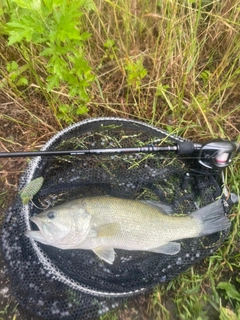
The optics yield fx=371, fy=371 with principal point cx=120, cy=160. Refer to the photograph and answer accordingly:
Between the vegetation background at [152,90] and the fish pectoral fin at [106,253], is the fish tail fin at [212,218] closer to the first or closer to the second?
the vegetation background at [152,90]

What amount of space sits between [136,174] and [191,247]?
0.57 meters

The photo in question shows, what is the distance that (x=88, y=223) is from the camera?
6.73ft

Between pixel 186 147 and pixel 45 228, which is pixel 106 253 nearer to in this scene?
pixel 45 228

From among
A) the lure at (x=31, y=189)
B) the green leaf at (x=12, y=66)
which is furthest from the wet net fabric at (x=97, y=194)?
the green leaf at (x=12, y=66)

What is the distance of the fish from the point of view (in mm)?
2004

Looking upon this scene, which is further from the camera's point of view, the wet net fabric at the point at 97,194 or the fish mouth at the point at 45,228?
the wet net fabric at the point at 97,194

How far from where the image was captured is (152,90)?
2.69 m

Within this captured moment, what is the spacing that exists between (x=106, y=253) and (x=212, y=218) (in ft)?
2.19

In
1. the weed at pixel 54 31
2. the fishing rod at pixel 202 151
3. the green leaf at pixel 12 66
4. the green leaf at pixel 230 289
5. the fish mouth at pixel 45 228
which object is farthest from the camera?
the green leaf at pixel 12 66

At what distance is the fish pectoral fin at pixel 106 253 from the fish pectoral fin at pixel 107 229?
80 millimetres

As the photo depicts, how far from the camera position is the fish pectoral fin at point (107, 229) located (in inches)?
81.4

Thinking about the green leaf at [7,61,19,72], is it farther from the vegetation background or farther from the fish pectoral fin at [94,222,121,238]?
the fish pectoral fin at [94,222,121,238]

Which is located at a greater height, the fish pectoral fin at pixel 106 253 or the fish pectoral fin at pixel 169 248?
the fish pectoral fin at pixel 106 253

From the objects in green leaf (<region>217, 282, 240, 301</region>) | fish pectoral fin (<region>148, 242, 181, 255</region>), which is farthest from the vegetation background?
fish pectoral fin (<region>148, 242, 181, 255</region>)
